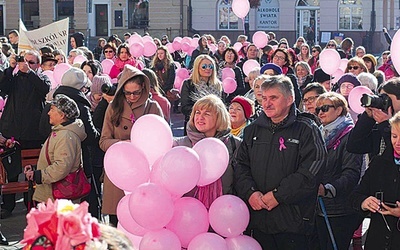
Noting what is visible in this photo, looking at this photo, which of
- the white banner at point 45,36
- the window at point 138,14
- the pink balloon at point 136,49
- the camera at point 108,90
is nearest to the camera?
the camera at point 108,90

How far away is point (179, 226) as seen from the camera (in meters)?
4.38

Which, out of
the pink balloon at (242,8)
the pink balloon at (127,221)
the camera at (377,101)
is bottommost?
the pink balloon at (127,221)

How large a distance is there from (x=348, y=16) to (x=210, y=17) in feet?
25.2

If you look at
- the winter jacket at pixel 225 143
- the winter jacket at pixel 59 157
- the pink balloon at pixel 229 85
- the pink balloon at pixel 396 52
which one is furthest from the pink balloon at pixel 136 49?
the winter jacket at pixel 225 143

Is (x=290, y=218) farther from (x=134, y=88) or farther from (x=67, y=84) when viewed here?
(x=67, y=84)

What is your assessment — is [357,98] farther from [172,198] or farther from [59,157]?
[59,157]

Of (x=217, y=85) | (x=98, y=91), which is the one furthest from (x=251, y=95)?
(x=98, y=91)

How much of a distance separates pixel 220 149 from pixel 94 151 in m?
2.82

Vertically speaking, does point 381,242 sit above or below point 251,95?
below

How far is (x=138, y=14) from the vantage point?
131 feet

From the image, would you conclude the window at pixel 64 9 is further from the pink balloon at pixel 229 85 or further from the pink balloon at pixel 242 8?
the pink balloon at pixel 229 85

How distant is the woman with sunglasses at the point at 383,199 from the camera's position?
433 centimetres

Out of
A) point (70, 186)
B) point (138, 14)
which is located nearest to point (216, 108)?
point (70, 186)

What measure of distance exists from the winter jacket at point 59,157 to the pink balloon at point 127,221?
1.48m
